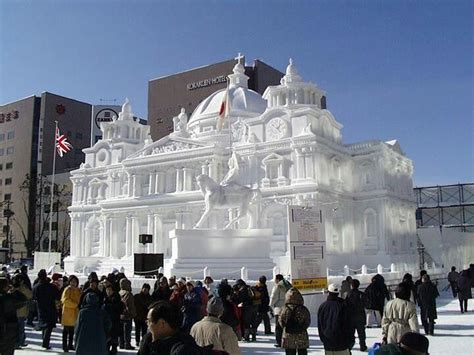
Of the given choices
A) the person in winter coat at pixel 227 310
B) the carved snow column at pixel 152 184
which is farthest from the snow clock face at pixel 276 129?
the person in winter coat at pixel 227 310

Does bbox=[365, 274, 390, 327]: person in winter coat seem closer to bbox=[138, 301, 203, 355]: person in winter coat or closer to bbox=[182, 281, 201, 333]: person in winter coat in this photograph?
bbox=[182, 281, 201, 333]: person in winter coat

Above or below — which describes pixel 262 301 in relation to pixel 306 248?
below

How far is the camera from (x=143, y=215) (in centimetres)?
5600

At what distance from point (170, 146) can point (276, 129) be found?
12013 mm

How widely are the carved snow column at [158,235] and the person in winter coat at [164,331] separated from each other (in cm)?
4894

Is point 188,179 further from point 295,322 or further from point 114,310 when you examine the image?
point 295,322

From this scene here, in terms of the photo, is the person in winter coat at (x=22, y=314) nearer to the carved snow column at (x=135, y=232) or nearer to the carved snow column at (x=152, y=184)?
the carved snow column at (x=152, y=184)

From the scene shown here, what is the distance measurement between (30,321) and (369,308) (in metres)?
12.5

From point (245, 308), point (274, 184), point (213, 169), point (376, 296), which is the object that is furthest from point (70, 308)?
point (213, 169)

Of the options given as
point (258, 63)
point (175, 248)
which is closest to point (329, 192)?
point (175, 248)

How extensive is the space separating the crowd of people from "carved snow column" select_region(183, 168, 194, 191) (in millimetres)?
32427

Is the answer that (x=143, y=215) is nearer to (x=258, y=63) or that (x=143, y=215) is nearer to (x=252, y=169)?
(x=252, y=169)

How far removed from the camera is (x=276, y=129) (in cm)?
5003

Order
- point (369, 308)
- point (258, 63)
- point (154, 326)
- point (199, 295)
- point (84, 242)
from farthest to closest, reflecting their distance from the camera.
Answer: point (258, 63) < point (84, 242) < point (369, 308) < point (199, 295) < point (154, 326)
